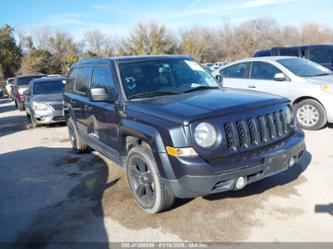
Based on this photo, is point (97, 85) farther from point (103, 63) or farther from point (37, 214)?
point (37, 214)

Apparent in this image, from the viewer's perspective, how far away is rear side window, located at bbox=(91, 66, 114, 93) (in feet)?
15.1

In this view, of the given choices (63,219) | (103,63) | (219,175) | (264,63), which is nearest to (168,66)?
(103,63)

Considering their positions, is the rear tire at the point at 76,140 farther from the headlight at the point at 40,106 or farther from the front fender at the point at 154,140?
the headlight at the point at 40,106

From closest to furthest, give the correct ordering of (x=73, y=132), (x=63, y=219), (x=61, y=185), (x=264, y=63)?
(x=63, y=219)
(x=61, y=185)
(x=73, y=132)
(x=264, y=63)

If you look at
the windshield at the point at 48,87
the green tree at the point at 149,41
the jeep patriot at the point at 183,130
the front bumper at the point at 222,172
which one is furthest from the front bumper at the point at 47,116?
the green tree at the point at 149,41

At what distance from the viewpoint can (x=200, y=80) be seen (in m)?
4.85

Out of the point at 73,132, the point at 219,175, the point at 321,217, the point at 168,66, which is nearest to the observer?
the point at 219,175

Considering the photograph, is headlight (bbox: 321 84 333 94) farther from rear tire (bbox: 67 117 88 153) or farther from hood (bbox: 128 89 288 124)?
rear tire (bbox: 67 117 88 153)

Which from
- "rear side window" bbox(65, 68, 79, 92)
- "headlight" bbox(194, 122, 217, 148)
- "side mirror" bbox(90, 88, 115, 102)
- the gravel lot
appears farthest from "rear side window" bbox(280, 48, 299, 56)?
"headlight" bbox(194, 122, 217, 148)

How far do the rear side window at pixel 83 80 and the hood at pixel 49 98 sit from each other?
4653 mm

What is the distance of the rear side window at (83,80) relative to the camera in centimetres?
561

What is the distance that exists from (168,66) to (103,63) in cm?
100

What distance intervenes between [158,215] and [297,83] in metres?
5.15

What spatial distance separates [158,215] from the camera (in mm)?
3918
